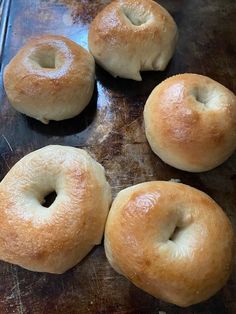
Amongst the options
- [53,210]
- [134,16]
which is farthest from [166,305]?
[134,16]

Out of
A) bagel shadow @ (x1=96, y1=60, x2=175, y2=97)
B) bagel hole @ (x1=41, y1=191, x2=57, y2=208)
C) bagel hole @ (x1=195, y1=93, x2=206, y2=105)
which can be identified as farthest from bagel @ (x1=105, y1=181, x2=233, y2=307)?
bagel shadow @ (x1=96, y1=60, x2=175, y2=97)

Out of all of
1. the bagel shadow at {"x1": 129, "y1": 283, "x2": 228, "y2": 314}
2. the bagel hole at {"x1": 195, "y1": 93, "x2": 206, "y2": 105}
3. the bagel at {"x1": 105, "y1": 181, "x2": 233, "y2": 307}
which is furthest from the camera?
the bagel hole at {"x1": 195, "y1": 93, "x2": 206, "y2": 105}

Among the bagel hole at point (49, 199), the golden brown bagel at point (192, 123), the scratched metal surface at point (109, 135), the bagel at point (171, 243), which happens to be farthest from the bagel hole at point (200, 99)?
the bagel hole at point (49, 199)

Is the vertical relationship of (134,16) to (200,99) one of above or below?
above

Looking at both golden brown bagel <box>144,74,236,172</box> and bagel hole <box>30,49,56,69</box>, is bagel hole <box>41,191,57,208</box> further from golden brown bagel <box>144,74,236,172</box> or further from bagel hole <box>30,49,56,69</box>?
bagel hole <box>30,49,56,69</box>

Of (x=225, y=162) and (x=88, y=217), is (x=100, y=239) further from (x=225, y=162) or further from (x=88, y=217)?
(x=225, y=162)

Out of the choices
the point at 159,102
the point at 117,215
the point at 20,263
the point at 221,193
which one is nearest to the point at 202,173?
the point at 221,193

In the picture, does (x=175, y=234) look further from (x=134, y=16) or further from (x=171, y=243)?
(x=134, y=16)
